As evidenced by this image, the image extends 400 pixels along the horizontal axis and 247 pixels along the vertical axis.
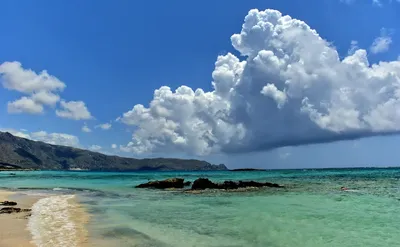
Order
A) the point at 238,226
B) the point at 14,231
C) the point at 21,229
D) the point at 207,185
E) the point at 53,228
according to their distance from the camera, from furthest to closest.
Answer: the point at 207,185 < the point at 238,226 < the point at 53,228 < the point at 21,229 < the point at 14,231

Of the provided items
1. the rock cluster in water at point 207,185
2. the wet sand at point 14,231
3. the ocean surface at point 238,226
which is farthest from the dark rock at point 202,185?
the wet sand at point 14,231

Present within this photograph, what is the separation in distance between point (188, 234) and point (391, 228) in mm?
11382

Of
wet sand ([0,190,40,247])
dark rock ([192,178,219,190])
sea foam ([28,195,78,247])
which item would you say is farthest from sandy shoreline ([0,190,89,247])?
dark rock ([192,178,219,190])

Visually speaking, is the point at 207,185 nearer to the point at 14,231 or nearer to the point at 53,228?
the point at 53,228

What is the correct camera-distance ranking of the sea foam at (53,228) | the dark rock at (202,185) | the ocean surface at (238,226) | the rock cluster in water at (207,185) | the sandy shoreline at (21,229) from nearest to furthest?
the sandy shoreline at (21,229), the sea foam at (53,228), the ocean surface at (238,226), the dark rock at (202,185), the rock cluster in water at (207,185)

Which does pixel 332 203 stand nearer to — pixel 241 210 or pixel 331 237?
pixel 241 210

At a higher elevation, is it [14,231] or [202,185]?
[202,185]

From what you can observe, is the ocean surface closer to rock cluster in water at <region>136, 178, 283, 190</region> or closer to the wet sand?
the wet sand

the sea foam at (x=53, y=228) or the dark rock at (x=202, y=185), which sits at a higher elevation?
the dark rock at (x=202, y=185)

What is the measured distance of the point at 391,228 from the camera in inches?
809

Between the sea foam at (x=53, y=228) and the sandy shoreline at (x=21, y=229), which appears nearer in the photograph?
the sandy shoreline at (x=21, y=229)

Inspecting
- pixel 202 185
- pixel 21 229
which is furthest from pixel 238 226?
pixel 202 185

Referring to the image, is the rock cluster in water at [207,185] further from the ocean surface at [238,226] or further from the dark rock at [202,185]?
the ocean surface at [238,226]

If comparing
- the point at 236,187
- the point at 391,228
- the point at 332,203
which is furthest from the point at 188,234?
the point at 236,187
